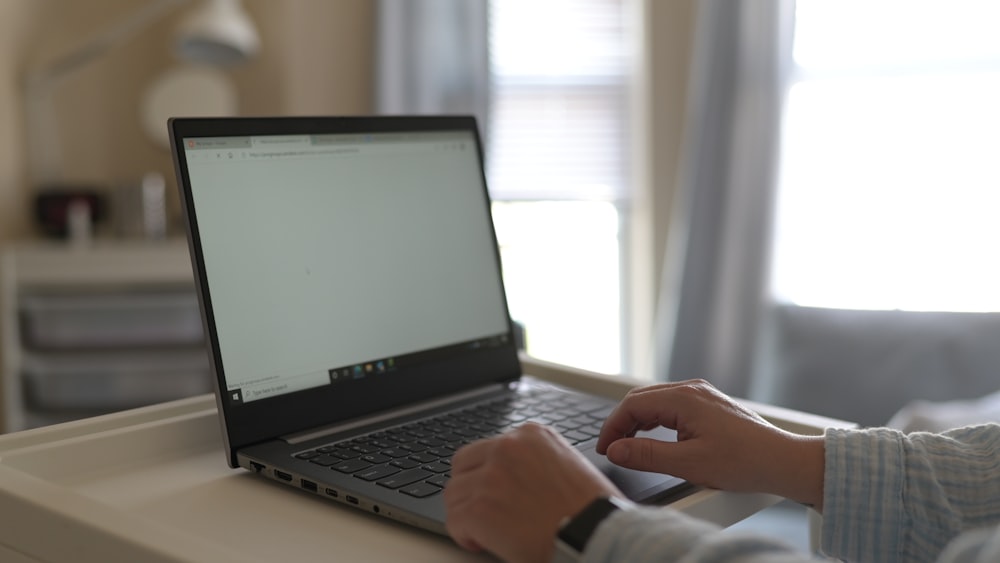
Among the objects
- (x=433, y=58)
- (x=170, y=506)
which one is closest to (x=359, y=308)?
(x=170, y=506)

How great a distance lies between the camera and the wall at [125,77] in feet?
8.85

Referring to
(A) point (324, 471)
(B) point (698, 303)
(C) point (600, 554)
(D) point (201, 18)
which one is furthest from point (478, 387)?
(D) point (201, 18)

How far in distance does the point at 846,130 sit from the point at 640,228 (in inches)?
26.4

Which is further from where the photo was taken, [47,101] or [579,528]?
[47,101]

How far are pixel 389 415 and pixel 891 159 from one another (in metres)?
1.73

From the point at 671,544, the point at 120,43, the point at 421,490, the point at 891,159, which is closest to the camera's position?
the point at 671,544

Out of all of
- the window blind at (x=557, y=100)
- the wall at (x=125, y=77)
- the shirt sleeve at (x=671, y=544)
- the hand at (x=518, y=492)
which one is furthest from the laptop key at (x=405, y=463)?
the wall at (x=125, y=77)

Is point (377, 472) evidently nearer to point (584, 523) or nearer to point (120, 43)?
point (584, 523)

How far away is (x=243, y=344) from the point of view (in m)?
→ 0.79

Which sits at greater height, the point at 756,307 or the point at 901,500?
the point at 901,500

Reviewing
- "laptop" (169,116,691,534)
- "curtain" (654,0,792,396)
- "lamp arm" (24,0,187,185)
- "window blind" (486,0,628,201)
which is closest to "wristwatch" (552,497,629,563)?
"laptop" (169,116,691,534)

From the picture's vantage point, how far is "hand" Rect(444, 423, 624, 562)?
1.92ft

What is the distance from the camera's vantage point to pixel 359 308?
2.91 feet

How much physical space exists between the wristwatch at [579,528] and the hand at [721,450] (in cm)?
16
